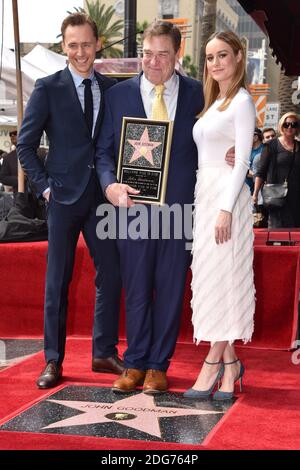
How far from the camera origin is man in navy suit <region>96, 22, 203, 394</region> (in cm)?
471

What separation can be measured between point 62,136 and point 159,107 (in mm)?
645

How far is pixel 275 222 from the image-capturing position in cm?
866

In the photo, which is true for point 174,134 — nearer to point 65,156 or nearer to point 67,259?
point 65,156

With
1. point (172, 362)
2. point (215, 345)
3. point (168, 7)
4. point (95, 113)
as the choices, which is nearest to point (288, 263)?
point (172, 362)

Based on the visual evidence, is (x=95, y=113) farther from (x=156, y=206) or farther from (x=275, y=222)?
(x=275, y=222)

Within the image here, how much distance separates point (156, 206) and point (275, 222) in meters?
4.11

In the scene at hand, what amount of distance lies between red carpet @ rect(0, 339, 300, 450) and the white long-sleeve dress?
45 centimetres

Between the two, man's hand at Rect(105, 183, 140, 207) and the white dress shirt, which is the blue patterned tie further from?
man's hand at Rect(105, 183, 140, 207)

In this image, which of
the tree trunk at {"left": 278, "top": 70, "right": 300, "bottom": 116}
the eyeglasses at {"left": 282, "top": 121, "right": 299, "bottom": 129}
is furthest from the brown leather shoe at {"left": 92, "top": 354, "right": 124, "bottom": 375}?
the tree trunk at {"left": 278, "top": 70, "right": 300, "bottom": 116}

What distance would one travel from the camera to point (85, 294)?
6473 millimetres

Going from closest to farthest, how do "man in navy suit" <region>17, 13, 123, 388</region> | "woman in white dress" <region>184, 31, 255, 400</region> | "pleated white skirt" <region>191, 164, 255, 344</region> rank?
"woman in white dress" <region>184, 31, 255, 400</region>, "pleated white skirt" <region>191, 164, 255, 344</region>, "man in navy suit" <region>17, 13, 123, 388</region>

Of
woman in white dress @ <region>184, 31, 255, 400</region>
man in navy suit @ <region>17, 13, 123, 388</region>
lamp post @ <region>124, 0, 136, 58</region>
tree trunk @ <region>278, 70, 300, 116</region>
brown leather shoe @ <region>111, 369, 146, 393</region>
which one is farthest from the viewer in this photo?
tree trunk @ <region>278, 70, 300, 116</region>

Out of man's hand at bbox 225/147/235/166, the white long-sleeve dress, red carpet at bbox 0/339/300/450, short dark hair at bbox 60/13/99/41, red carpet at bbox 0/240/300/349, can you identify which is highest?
short dark hair at bbox 60/13/99/41

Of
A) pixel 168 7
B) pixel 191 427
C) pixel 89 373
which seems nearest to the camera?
pixel 191 427
